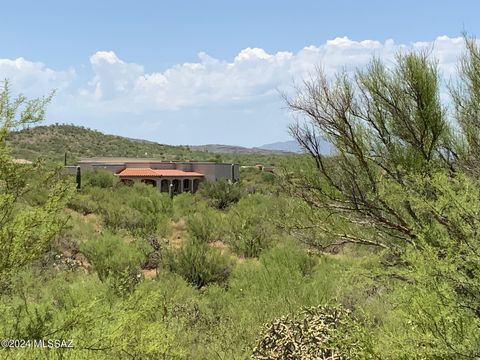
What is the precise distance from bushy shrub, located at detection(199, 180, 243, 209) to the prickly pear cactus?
2570 centimetres

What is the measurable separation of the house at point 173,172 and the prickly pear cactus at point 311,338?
136ft

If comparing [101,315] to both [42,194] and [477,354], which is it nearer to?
[42,194]

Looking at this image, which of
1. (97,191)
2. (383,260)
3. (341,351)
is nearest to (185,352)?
(341,351)

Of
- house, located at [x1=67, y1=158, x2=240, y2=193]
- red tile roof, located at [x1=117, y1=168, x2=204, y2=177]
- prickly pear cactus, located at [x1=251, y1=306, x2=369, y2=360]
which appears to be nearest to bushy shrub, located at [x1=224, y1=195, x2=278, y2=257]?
prickly pear cactus, located at [x1=251, y1=306, x2=369, y2=360]

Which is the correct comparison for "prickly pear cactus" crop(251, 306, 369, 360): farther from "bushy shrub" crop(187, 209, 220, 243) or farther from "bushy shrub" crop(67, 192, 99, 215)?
"bushy shrub" crop(67, 192, 99, 215)

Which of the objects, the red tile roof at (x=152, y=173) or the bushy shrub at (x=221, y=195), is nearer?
the bushy shrub at (x=221, y=195)

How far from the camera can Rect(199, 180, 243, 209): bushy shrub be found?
32.8 meters

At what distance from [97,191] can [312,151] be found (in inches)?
882

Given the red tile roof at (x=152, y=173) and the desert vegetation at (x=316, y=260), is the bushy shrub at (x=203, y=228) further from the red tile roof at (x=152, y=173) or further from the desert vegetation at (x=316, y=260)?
the red tile roof at (x=152, y=173)

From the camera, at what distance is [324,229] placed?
34.8ft

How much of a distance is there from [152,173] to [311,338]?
43.7 metres

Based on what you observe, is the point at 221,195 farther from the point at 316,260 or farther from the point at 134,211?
the point at 316,260

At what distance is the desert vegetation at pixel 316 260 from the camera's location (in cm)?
496

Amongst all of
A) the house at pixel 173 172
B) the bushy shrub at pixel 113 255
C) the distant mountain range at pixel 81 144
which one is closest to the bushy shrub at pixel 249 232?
the bushy shrub at pixel 113 255
